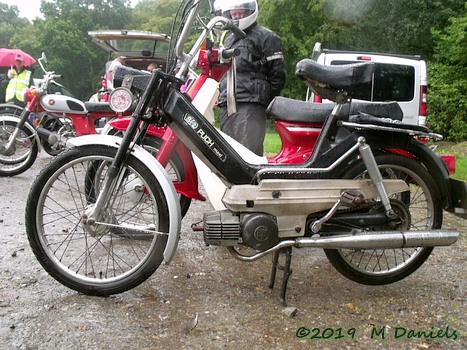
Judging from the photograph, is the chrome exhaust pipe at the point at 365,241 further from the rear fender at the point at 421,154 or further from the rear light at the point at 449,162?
the rear light at the point at 449,162

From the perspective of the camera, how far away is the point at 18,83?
371 inches

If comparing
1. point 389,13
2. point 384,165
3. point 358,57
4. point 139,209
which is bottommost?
point 139,209

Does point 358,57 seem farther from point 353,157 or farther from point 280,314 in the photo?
point 280,314

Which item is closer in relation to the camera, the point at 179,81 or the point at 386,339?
the point at 386,339

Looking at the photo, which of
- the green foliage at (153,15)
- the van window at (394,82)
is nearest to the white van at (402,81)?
the van window at (394,82)

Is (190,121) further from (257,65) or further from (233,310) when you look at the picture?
(257,65)

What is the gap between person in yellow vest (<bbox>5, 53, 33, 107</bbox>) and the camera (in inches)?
369

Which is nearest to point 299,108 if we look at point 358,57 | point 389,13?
point 358,57

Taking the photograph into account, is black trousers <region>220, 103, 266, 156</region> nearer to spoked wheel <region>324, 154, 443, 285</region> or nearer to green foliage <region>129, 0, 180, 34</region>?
spoked wheel <region>324, 154, 443, 285</region>

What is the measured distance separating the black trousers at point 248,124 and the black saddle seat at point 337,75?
3.85 feet

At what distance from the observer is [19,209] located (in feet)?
15.8

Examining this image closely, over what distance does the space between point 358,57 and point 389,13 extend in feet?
56.2

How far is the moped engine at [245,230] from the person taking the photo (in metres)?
2.77

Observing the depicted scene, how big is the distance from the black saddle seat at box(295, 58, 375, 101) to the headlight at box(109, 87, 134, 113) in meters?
1.02
